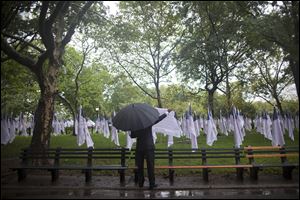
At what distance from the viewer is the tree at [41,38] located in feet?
31.8

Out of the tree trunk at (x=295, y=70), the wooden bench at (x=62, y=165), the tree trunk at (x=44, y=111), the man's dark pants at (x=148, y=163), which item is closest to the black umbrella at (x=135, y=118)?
the man's dark pants at (x=148, y=163)

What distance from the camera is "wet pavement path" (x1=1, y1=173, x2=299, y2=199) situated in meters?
7.74

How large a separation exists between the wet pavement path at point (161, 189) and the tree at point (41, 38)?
7.57 feet

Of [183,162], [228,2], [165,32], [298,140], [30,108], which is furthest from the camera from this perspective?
[165,32]

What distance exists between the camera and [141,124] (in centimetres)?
823

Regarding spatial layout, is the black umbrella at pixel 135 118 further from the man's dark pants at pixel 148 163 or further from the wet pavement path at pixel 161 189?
the wet pavement path at pixel 161 189

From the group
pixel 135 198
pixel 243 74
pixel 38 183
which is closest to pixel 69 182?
pixel 38 183

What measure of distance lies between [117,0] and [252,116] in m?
35.1

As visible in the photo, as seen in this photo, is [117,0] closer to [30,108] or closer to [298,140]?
[298,140]

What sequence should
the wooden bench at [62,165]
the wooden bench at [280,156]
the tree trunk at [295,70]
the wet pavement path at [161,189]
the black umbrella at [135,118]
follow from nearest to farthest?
the tree trunk at [295,70] → the wet pavement path at [161,189] → the wooden bench at [280,156] → the black umbrella at [135,118] → the wooden bench at [62,165]

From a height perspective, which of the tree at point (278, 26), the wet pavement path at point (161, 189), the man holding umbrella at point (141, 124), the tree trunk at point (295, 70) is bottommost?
the wet pavement path at point (161, 189)

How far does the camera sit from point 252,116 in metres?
40.6

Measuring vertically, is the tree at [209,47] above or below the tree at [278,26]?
above

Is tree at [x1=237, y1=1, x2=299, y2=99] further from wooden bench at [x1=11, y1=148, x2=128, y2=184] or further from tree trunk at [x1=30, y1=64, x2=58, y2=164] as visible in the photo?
tree trunk at [x1=30, y1=64, x2=58, y2=164]
